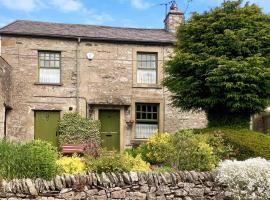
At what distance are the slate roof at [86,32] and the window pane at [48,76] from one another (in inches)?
59.8

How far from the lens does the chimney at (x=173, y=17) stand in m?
24.8

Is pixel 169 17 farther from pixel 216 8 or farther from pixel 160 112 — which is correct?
pixel 216 8

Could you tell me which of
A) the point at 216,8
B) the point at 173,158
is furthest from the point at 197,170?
the point at 216,8

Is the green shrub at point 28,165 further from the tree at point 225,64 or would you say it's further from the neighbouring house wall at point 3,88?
the neighbouring house wall at point 3,88

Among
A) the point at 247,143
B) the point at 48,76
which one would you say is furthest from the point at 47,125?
the point at 247,143

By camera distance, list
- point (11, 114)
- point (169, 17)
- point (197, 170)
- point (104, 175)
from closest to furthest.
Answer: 1. point (104, 175)
2. point (197, 170)
3. point (11, 114)
4. point (169, 17)

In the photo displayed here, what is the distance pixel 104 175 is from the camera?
10188 millimetres

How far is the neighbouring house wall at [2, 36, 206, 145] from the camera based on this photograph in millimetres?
21828

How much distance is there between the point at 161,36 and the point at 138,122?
425 centimetres

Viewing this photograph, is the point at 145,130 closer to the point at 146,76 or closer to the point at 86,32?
the point at 146,76

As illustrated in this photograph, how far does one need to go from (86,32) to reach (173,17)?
449 centimetres

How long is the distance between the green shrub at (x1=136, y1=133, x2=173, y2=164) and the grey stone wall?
182cm

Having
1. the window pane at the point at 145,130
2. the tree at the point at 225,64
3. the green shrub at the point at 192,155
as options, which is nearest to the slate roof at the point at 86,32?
the window pane at the point at 145,130

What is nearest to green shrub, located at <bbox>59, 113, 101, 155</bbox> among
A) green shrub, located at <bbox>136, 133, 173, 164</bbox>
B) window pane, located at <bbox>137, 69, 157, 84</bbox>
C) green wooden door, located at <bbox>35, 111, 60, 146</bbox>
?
green wooden door, located at <bbox>35, 111, 60, 146</bbox>
